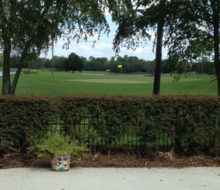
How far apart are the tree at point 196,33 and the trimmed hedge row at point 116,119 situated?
25.5 ft

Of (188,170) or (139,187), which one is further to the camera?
(188,170)

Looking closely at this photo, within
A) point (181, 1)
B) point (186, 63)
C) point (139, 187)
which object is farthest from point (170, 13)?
point (139, 187)

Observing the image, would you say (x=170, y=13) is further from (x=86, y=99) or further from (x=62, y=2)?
(x=86, y=99)

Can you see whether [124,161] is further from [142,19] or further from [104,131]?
[142,19]

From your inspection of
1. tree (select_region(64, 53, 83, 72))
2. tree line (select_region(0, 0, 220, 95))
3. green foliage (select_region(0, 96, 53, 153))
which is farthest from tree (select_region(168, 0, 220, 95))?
tree (select_region(64, 53, 83, 72))

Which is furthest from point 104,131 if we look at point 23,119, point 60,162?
point 23,119

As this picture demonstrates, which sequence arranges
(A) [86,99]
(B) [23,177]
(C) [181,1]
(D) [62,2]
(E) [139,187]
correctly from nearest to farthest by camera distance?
1. (E) [139,187]
2. (B) [23,177]
3. (A) [86,99]
4. (D) [62,2]
5. (C) [181,1]

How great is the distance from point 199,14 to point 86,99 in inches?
373

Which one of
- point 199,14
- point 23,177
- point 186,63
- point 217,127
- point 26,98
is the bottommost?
point 23,177

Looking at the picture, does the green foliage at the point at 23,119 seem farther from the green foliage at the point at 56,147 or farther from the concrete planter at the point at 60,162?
the concrete planter at the point at 60,162

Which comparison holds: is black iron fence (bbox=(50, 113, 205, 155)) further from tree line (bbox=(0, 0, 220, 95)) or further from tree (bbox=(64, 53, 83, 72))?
tree (bbox=(64, 53, 83, 72))

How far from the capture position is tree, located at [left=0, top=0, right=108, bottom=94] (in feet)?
41.2

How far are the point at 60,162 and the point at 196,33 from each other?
10776 mm

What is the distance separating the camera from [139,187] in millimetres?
5211
